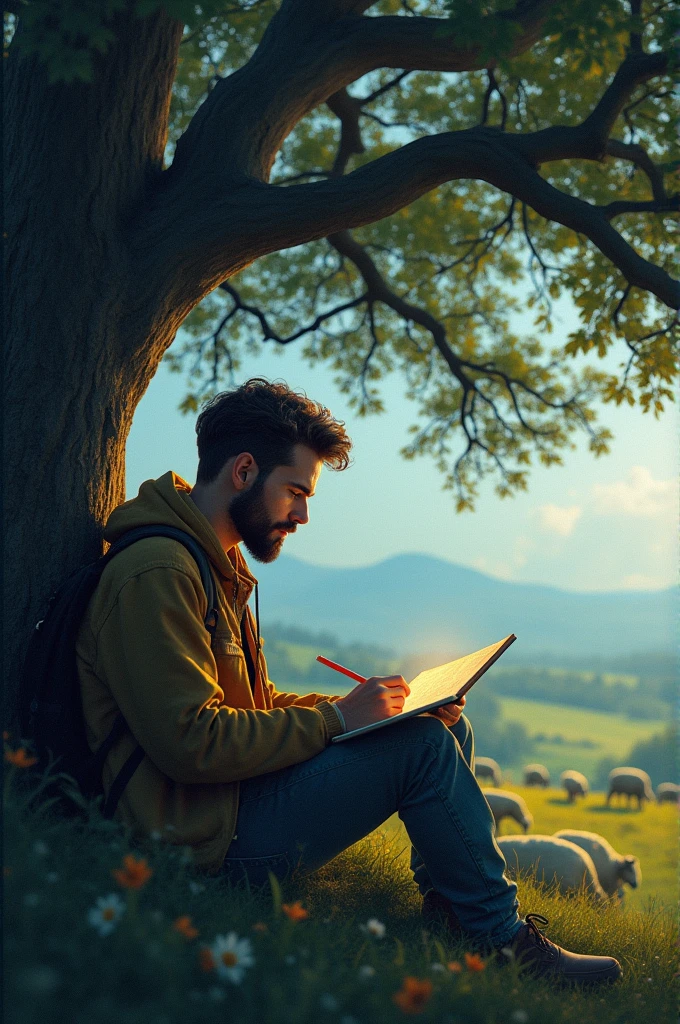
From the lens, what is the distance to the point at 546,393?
908cm

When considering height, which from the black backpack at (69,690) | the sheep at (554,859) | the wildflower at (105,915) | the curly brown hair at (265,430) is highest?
the curly brown hair at (265,430)

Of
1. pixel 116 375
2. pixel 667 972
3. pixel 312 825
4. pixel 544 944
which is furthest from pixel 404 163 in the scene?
pixel 667 972

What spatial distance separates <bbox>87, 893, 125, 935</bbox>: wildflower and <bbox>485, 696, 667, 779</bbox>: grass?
103 m

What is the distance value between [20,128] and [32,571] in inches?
82.9

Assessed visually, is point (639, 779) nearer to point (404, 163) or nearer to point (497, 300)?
point (497, 300)

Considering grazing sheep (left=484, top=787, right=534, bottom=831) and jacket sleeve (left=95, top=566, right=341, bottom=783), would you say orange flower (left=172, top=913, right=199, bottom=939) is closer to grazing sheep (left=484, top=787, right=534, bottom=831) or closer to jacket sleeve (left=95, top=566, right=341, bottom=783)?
jacket sleeve (left=95, top=566, right=341, bottom=783)

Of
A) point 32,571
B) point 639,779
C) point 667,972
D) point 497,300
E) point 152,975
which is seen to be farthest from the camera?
point 639,779

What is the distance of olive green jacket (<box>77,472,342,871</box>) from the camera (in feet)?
9.75

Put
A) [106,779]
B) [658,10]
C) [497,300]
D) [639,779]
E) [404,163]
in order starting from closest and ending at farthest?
[106,779]
[404,163]
[658,10]
[497,300]
[639,779]

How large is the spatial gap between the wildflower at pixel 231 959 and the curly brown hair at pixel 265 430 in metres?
1.80

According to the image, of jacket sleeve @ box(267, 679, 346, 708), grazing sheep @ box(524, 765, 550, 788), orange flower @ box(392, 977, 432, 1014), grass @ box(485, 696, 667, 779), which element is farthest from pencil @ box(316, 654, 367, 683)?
grass @ box(485, 696, 667, 779)

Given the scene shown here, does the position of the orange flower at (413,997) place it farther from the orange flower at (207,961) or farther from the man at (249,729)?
the man at (249,729)

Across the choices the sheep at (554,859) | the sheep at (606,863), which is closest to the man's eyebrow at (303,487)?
the sheep at (554,859)

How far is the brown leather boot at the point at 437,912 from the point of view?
141 inches
